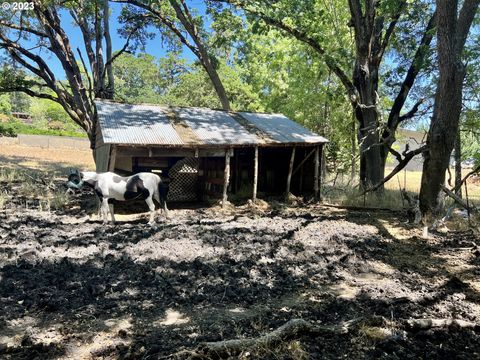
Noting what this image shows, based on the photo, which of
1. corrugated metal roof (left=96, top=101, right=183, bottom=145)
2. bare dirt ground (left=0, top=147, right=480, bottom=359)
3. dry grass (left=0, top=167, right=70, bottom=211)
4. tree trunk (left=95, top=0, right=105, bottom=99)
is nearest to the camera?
bare dirt ground (left=0, top=147, right=480, bottom=359)

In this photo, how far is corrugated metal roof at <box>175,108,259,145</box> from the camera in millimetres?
12406

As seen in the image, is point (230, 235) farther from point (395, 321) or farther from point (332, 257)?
point (395, 321)

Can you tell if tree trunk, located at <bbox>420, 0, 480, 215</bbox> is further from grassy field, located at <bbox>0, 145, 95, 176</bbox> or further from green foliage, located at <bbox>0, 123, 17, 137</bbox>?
green foliage, located at <bbox>0, 123, 17, 137</bbox>

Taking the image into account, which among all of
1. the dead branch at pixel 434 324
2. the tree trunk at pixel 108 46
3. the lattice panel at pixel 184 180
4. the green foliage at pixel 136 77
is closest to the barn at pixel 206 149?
the lattice panel at pixel 184 180

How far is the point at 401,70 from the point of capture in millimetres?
15445

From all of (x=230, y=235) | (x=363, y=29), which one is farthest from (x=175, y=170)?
(x=363, y=29)

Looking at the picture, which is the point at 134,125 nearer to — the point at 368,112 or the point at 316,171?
the point at 316,171

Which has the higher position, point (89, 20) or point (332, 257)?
point (89, 20)

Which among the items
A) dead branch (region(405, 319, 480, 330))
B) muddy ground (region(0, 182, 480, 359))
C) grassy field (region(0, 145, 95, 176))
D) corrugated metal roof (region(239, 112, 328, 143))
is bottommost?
muddy ground (region(0, 182, 480, 359))

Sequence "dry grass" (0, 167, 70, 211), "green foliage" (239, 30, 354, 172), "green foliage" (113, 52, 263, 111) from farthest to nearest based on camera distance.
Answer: "green foliage" (113, 52, 263, 111) → "green foliage" (239, 30, 354, 172) → "dry grass" (0, 167, 70, 211)

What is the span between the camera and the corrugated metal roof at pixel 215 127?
12406mm

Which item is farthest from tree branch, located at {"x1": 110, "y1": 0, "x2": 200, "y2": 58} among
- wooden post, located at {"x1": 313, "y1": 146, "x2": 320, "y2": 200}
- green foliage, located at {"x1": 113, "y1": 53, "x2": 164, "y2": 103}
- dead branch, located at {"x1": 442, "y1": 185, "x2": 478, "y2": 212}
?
green foliage, located at {"x1": 113, "y1": 53, "x2": 164, "y2": 103}

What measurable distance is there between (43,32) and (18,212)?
11215mm

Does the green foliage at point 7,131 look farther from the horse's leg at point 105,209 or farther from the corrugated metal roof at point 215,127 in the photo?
the horse's leg at point 105,209
